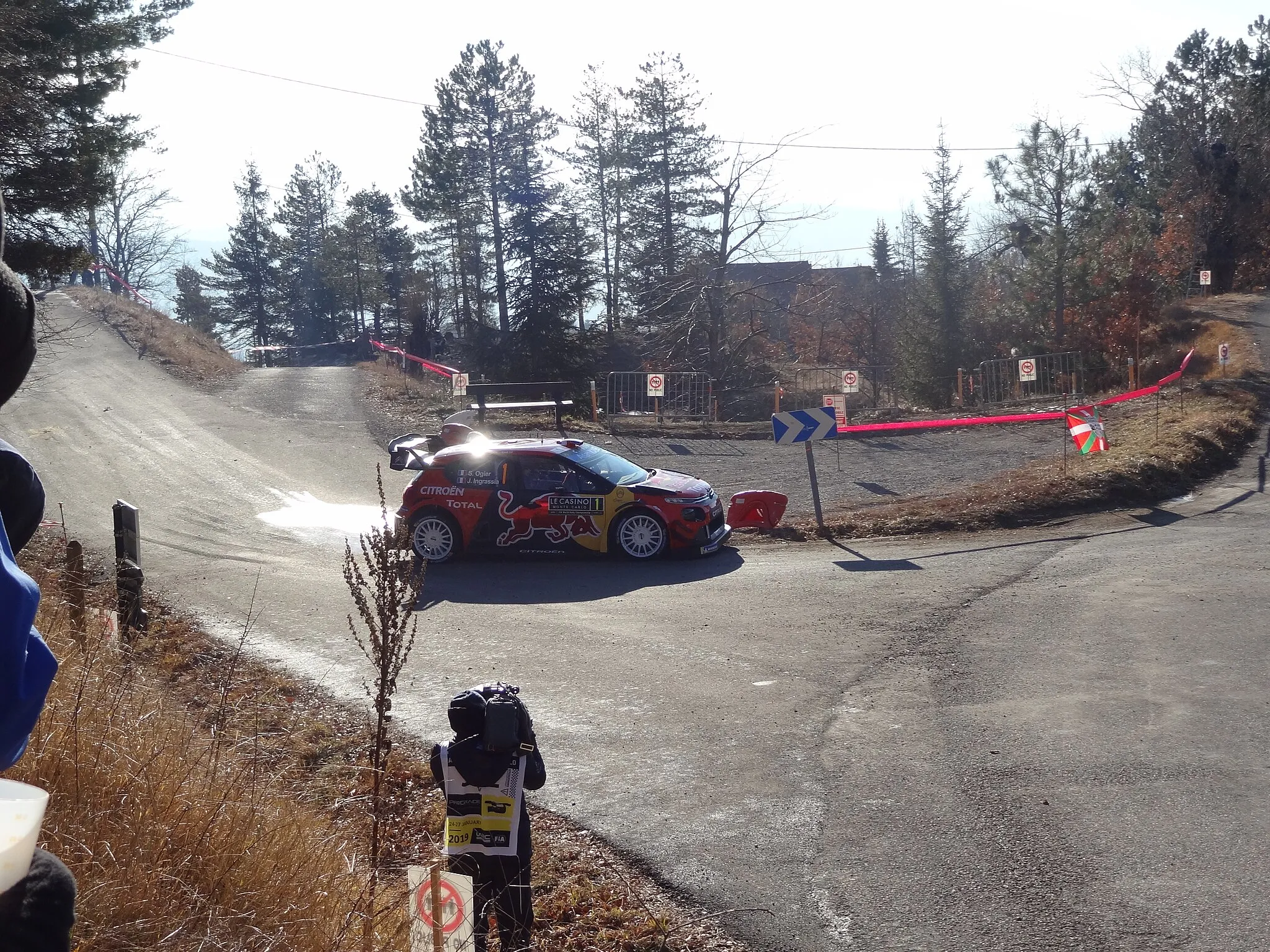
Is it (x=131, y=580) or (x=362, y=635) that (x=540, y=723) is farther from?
(x=131, y=580)

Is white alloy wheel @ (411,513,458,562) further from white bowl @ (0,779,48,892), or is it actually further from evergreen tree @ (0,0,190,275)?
white bowl @ (0,779,48,892)

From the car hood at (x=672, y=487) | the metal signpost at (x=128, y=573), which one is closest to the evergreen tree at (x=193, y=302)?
the car hood at (x=672, y=487)

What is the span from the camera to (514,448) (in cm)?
1488

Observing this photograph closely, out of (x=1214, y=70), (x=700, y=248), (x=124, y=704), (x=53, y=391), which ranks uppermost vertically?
(x=1214, y=70)

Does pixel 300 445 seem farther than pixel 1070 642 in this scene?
Yes

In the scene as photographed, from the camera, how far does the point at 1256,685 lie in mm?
7879

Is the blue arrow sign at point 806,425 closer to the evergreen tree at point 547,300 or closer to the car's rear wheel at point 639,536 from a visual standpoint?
the car's rear wheel at point 639,536

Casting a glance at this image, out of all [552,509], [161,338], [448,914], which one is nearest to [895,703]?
[448,914]

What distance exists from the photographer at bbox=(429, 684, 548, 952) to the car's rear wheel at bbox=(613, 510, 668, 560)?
32.9ft

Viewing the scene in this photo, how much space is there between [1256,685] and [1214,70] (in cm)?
5099

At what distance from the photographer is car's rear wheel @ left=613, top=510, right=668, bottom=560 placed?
47.4 ft

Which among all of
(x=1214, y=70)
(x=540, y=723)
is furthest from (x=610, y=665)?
(x=1214, y=70)

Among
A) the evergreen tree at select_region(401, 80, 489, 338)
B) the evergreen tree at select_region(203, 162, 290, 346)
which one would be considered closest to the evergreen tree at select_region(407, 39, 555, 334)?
the evergreen tree at select_region(401, 80, 489, 338)

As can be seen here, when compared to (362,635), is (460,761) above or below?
above
